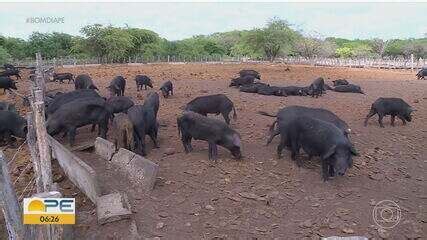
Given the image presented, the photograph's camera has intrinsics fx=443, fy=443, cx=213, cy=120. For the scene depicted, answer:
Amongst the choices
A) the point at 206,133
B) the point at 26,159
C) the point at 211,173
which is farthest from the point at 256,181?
the point at 26,159

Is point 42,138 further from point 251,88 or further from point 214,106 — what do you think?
point 251,88

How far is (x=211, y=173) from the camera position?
7.98 m

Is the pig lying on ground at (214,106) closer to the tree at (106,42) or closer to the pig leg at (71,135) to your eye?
the pig leg at (71,135)

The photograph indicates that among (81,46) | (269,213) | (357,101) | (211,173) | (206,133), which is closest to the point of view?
(269,213)

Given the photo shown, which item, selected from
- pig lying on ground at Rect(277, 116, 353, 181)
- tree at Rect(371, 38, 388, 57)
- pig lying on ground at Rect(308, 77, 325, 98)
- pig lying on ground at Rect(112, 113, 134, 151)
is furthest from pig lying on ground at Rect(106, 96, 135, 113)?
tree at Rect(371, 38, 388, 57)

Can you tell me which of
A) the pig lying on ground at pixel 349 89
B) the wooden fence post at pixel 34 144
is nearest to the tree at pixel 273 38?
the pig lying on ground at pixel 349 89

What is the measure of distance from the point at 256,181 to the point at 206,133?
1.70 metres

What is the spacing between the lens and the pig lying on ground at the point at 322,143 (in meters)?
7.67

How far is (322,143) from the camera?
8.00m

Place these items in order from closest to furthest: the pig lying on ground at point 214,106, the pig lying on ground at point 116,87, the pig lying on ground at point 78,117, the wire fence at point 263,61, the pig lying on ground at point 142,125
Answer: the pig lying on ground at point 142,125 < the pig lying on ground at point 78,117 < the pig lying on ground at point 214,106 < the pig lying on ground at point 116,87 < the wire fence at point 263,61

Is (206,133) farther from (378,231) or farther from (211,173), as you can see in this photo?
(378,231)

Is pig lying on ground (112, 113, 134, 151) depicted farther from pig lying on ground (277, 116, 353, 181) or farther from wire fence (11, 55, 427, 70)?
wire fence (11, 55, 427, 70)

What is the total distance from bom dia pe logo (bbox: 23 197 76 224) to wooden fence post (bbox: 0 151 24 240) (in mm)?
798

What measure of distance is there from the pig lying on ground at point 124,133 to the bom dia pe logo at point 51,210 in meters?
4.81
